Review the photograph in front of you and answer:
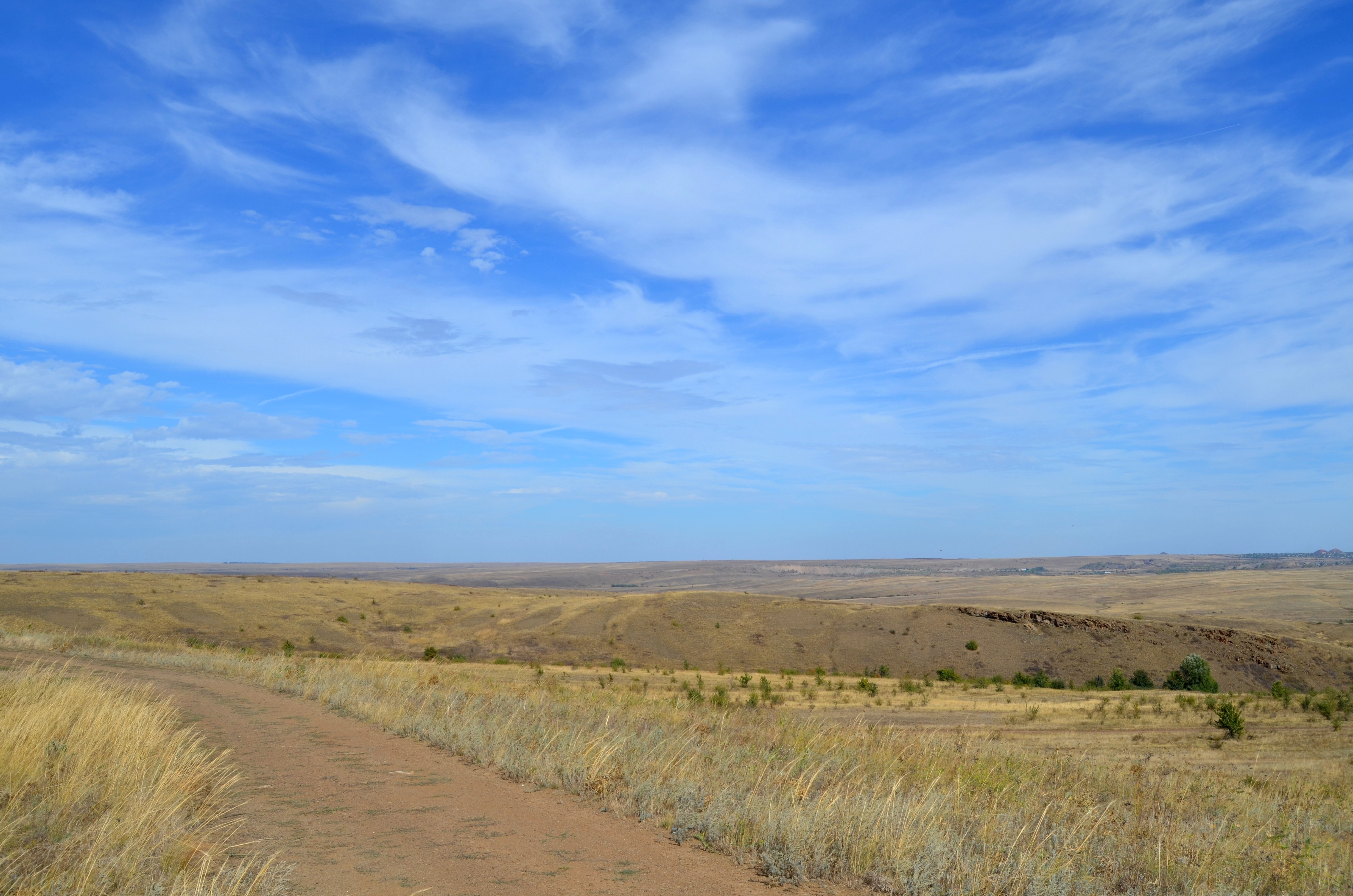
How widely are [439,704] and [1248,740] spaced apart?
22189 mm

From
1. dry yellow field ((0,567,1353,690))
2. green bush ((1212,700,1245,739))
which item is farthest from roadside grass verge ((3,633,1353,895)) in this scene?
dry yellow field ((0,567,1353,690))

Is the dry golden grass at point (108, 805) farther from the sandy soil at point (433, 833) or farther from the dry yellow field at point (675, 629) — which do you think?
the dry yellow field at point (675, 629)

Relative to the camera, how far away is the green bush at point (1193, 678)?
41.0 metres

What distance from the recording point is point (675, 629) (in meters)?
55.0

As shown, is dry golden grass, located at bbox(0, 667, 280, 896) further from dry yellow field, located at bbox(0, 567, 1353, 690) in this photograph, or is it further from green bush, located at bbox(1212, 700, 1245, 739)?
dry yellow field, located at bbox(0, 567, 1353, 690)

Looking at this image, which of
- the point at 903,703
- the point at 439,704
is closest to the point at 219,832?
the point at 439,704

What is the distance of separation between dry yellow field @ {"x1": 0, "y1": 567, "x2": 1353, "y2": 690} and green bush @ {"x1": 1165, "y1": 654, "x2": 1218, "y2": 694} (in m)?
2.29

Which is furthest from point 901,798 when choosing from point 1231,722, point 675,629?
point 675,629

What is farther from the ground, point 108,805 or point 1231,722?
point 108,805

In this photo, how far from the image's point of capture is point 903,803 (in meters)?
7.52

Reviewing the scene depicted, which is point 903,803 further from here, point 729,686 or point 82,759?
point 729,686

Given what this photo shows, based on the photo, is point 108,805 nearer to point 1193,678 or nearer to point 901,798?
point 901,798

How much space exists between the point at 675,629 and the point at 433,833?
1925 inches

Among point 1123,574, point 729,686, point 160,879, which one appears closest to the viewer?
point 160,879
